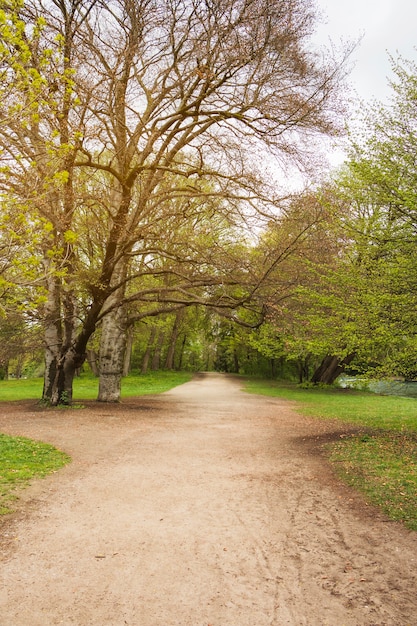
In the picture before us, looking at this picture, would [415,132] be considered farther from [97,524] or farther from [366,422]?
[97,524]

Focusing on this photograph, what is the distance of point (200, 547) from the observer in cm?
496

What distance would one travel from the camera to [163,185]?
17.2 metres

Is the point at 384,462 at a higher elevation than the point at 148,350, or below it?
below

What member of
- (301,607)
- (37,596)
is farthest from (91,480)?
(301,607)

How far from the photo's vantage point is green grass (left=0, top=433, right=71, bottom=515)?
6.47 m

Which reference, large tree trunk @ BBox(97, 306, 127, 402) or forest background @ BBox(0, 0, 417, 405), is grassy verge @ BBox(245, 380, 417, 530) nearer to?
forest background @ BBox(0, 0, 417, 405)

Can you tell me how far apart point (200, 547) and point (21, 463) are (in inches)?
165

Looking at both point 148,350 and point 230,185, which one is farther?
point 148,350

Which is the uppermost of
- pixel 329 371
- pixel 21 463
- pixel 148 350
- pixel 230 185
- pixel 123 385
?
pixel 230 185

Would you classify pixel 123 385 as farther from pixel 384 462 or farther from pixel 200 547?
pixel 200 547

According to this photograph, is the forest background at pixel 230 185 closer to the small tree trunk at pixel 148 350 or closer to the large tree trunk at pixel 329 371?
the large tree trunk at pixel 329 371

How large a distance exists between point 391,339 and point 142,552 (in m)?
7.82

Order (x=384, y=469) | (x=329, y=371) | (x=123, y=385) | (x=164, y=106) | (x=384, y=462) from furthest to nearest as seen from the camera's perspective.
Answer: (x=329, y=371), (x=123, y=385), (x=164, y=106), (x=384, y=462), (x=384, y=469)

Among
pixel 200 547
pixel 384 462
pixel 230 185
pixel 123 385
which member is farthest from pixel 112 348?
pixel 200 547
